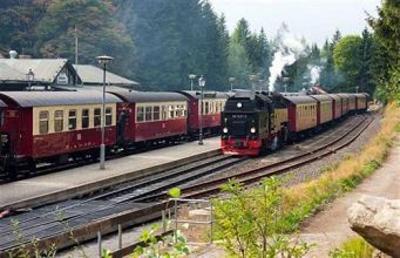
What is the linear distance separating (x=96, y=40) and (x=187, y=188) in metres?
55.2

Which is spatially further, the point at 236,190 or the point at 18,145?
the point at 18,145

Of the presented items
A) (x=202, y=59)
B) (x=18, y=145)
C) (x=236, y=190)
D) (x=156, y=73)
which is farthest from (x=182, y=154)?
(x=202, y=59)

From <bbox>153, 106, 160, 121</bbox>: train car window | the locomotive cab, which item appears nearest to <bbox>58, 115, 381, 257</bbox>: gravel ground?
the locomotive cab

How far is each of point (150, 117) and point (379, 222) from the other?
88.5ft

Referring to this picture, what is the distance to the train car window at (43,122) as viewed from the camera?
2453 centimetres

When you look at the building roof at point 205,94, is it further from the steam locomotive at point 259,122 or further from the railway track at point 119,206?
the railway track at point 119,206

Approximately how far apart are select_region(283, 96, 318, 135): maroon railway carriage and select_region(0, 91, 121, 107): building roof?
43.6ft

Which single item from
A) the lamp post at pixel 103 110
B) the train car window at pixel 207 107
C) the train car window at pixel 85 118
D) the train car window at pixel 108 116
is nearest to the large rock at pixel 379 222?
the lamp post at pixel 103 110

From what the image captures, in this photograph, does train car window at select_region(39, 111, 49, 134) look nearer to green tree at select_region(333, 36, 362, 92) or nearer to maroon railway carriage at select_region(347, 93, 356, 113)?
maroon railway carriage at select_region(347, 93, 356, 113)

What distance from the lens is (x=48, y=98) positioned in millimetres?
25266

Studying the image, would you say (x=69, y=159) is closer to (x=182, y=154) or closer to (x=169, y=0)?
(x=182, y=154)

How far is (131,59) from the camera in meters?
81.1

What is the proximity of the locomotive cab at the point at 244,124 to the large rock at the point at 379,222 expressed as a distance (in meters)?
22.8

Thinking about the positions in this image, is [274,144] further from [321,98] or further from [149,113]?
[321,98]
